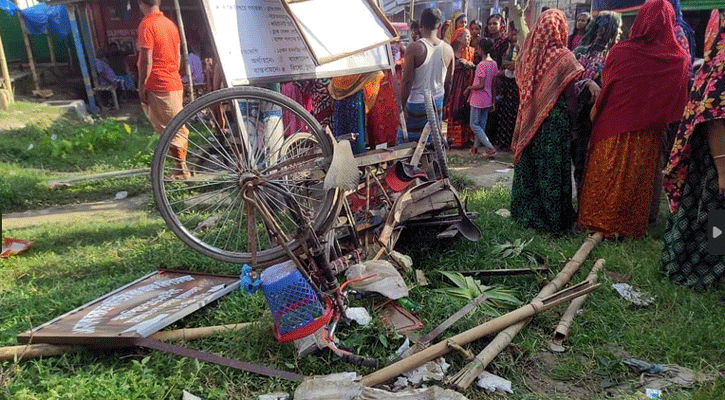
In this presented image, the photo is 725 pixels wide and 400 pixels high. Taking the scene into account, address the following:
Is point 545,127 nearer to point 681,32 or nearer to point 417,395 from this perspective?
point 681,32

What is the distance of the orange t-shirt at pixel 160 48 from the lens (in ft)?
17.2

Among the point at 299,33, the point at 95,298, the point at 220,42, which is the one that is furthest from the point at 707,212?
the point at 95,298

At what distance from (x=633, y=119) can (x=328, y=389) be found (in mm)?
3128

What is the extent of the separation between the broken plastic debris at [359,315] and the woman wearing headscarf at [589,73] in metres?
2.55

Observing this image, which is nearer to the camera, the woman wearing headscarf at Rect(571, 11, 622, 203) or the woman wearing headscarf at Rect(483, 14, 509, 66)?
the woman wearing headscarf at Rect(571, 11, 622, 203)

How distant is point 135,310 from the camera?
291 centimetres

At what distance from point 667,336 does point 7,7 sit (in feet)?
51.4

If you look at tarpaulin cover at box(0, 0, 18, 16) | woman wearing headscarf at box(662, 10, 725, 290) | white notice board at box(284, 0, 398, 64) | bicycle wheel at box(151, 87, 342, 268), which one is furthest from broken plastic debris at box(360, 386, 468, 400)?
tarpaulin cover at box(0, 0, 18, 16)

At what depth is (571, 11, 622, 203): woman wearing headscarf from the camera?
14.1 feet

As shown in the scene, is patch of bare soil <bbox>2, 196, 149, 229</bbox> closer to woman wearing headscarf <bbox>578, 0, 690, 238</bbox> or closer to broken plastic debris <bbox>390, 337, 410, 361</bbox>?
broken plastic debris <bbox>390, 337, 410, 361</bbox>

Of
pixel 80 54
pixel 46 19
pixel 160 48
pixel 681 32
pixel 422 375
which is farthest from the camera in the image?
pixel 46 19

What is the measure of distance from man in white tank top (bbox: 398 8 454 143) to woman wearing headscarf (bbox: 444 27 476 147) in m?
2.38

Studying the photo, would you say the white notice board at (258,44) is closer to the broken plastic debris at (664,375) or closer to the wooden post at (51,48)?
the broken plastic debris at (664,375)

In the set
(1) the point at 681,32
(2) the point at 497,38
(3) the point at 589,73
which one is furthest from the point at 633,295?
(2) the point at 497,38
